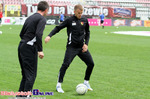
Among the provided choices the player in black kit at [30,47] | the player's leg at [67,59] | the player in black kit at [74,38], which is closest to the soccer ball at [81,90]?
the player in black kit at [74,38]

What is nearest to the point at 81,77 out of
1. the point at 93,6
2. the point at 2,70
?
the point at 2,70

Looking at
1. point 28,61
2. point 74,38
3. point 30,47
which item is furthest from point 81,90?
point 30,47

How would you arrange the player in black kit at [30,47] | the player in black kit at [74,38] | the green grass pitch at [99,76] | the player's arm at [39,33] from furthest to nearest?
the player in black kit at [74,38], the green grass pitch at [99,76], the player in black kit at [30,47], the player's arm at [39,33]

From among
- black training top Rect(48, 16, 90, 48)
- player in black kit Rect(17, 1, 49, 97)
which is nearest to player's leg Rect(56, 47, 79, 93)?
black training top Rect(48, 16, 90, 48)

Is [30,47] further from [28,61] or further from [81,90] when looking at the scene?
[81,90]

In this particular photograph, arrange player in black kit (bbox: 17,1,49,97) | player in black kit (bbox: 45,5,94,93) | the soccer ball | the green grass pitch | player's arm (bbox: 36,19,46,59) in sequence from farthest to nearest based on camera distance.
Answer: player in black kit (bbox: 45,5,94,93)
the green grass pitch
the soccer ball
player in black kit (bbox: 17,1,49,97)
player's arm (bbox: 36,19,46,59)

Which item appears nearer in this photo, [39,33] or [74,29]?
[39,33]

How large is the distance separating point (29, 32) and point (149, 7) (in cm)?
6428

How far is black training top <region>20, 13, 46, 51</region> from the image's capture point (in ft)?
21.4

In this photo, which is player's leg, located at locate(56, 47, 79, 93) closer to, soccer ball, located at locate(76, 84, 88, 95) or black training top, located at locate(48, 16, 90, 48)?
black training top, located at locate(48, 16, 90, 48)

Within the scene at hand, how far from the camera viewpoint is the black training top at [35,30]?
6.52 meters

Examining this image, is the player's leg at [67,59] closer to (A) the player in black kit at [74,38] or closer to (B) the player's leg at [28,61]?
(A) the player in black kit at [74,38]

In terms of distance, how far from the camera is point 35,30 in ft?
21.9

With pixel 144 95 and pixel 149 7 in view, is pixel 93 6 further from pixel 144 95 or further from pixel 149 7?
pixel 144 95
